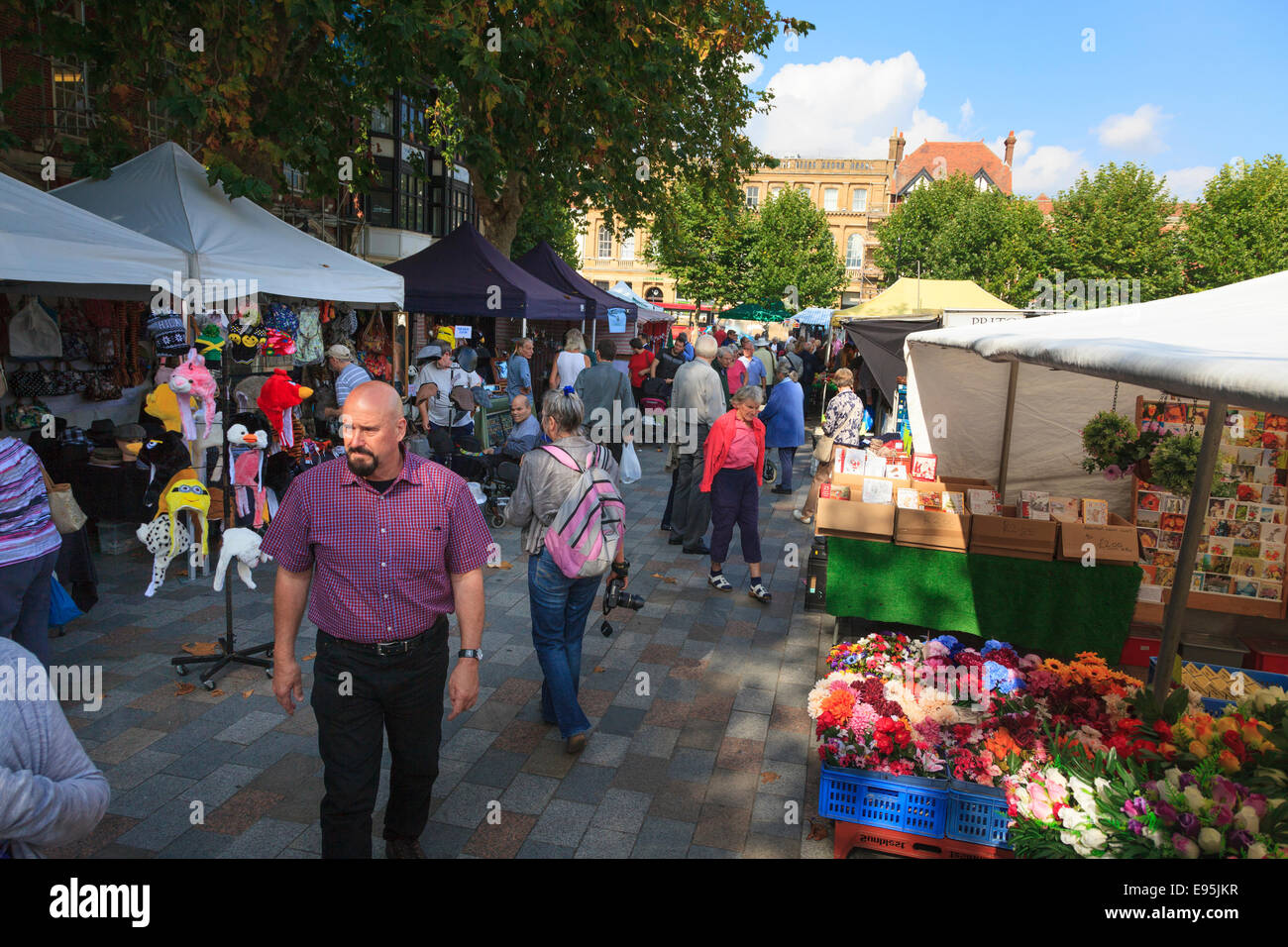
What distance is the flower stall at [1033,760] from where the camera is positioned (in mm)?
2625

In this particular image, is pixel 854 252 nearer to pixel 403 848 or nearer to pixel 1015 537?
pixel 1015 537

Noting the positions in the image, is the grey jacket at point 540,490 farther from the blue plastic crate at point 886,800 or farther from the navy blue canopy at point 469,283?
the navy blue canopy at point 469,283

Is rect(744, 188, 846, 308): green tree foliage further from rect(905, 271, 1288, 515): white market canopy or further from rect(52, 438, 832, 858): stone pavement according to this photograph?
rect(52, 438, 832, 858): stone pavement

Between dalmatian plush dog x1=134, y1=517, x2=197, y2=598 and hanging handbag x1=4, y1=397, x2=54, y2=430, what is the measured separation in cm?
247

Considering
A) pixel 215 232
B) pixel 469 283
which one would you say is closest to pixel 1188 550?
pixel 215 232

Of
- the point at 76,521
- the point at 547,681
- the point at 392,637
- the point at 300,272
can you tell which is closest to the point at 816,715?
the point at 547,681

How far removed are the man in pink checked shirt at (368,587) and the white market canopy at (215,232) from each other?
4199mm

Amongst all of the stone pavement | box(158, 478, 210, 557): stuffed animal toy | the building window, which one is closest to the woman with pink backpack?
the stone pavement

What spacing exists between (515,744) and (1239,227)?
3826cm

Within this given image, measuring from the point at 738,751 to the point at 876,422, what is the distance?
11.1 meters

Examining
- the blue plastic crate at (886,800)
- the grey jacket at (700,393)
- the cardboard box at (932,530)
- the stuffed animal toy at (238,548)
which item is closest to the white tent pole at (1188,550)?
the blue plastic crate at (886,800)

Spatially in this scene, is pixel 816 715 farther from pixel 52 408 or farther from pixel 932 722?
pixel 52 408

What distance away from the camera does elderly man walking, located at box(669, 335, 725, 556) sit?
871 centimetres

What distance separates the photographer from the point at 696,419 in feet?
28.6
